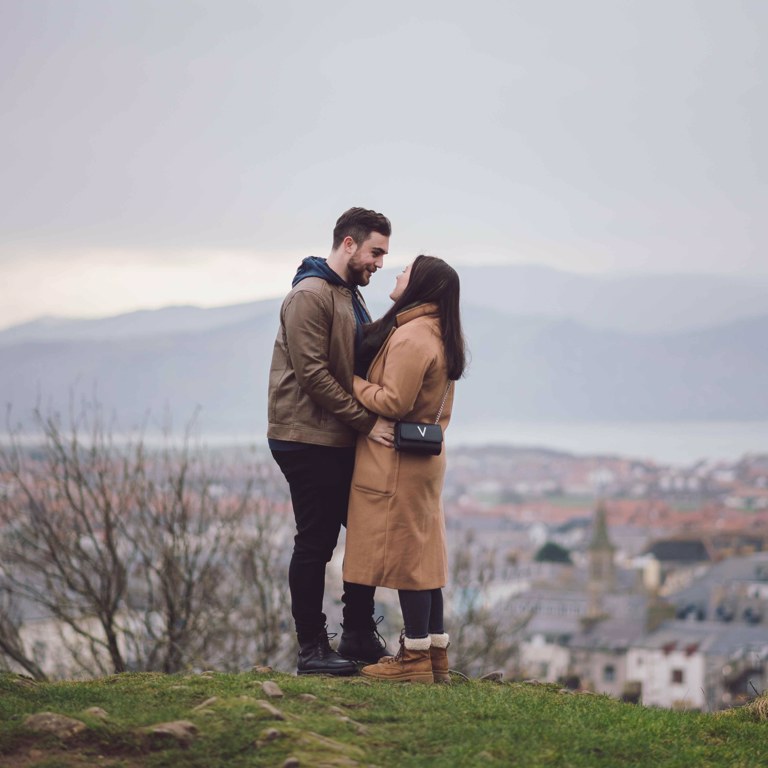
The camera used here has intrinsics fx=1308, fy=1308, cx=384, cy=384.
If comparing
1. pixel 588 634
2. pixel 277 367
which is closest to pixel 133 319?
pixel 588 634

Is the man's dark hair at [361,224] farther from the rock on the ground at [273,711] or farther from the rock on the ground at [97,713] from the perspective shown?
the rock on the ground at [97,713]

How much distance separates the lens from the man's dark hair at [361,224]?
18.1 feet

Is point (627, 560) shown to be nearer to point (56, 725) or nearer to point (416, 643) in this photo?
point (416, 643)

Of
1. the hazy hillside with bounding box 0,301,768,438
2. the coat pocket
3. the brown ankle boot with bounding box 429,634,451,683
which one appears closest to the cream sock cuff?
the brown ankle boot with bounding box 429,634,451,683

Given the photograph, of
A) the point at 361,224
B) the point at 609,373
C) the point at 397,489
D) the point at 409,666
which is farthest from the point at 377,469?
the point at 609,373

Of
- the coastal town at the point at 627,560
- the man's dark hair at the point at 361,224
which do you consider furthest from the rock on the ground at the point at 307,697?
the coastal town at the point at 627,560

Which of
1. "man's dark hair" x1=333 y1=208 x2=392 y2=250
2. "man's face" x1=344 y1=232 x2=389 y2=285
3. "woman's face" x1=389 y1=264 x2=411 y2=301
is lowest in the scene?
"woman's face" x1=389 y1=264 x2=411 y2=301

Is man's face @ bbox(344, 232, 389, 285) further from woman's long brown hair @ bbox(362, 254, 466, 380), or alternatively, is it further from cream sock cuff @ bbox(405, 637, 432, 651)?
cream sock cuff @ bbox(405, 637, 432, 651)

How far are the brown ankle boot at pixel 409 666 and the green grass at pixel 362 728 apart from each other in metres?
0.15

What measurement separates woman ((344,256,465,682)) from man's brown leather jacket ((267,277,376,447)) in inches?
3.1

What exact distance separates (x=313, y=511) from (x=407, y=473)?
1.49ft

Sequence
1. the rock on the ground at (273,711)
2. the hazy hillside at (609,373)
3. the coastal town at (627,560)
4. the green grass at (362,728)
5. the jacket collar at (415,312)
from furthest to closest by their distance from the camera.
→ 1. the hazy hillside at (609,373)
2. the coastal town at (627,560)
3. the jacket collar at (415,312)
4. the rock on the ground at (273,711)
5. the green grass at (362,728)

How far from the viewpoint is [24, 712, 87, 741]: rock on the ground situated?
4180 mm

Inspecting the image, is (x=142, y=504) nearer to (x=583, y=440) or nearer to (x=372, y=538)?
(x=372, y=538)
